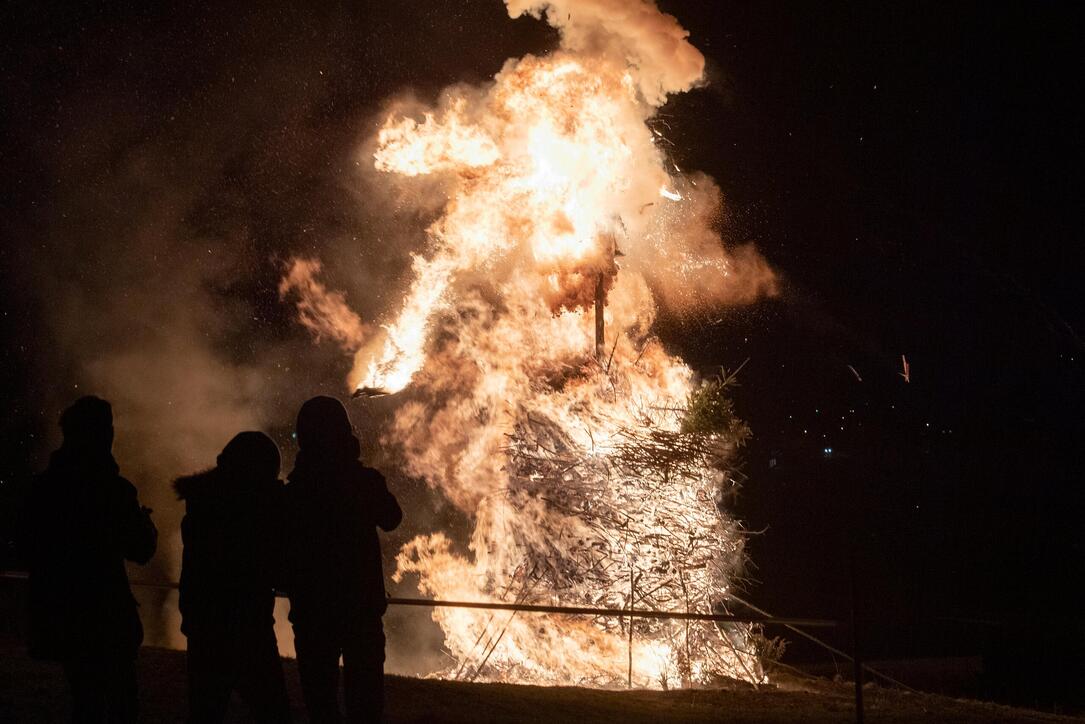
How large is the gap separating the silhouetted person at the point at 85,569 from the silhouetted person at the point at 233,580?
273 millimetres

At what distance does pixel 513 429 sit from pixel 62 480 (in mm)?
5794

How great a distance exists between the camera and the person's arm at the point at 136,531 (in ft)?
12.6

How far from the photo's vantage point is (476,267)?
36.9ft

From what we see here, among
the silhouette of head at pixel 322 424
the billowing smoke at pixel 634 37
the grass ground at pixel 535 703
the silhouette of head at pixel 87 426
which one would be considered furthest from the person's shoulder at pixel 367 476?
the billowing smoke at pixel 634 37

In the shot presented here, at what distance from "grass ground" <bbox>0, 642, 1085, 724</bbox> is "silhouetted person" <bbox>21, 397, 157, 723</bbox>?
1.93 metres

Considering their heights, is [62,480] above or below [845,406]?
below

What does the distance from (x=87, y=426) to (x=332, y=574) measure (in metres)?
1.23

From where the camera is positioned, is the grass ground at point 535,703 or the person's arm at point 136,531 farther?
the grass ground at point 535,703

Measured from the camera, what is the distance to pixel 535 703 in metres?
6.43

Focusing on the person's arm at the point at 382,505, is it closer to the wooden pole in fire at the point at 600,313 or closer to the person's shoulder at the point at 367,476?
the person's shoulder at the point at 367,476

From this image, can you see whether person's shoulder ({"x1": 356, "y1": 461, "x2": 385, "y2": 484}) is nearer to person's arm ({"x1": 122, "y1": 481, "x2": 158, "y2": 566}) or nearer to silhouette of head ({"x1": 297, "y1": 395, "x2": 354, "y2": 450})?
silhouette of head ({"x1": 297, "y1": 395, "x2": 354, "y2": 450})

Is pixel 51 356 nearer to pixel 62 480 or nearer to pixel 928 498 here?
pixel 62 480

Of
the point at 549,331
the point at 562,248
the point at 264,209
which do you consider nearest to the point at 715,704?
the point at 549,331

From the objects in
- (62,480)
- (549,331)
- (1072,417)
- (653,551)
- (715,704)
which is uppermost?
(1072,417)
